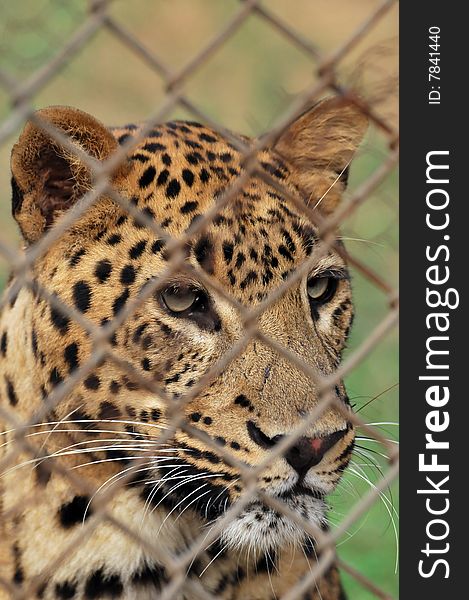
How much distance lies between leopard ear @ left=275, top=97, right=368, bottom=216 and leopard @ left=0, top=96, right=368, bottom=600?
21 mm

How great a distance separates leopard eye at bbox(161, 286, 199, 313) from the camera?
120 inches

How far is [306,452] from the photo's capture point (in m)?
2.74

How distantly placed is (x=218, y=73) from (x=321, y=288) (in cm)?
719

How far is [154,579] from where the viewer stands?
3.13 m

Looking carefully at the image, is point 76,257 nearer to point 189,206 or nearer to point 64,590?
point 189,206

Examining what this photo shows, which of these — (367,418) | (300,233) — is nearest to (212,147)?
(300,233)

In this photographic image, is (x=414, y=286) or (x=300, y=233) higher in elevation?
(x=300, y=233)

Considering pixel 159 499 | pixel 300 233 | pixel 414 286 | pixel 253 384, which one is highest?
pixel 300 233

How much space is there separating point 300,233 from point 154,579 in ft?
3.53

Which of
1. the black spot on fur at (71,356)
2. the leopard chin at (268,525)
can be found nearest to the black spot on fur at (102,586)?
the leopard chin at (268,525)

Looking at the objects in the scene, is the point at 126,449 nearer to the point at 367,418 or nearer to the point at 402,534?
the point at 402,534

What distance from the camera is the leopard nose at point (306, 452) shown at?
2730 millimetres

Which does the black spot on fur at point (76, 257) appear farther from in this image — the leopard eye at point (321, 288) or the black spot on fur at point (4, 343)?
the leopard eye at point (321, 288)

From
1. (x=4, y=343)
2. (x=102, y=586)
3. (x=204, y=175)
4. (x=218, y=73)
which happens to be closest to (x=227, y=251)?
(x=204, y=175)
